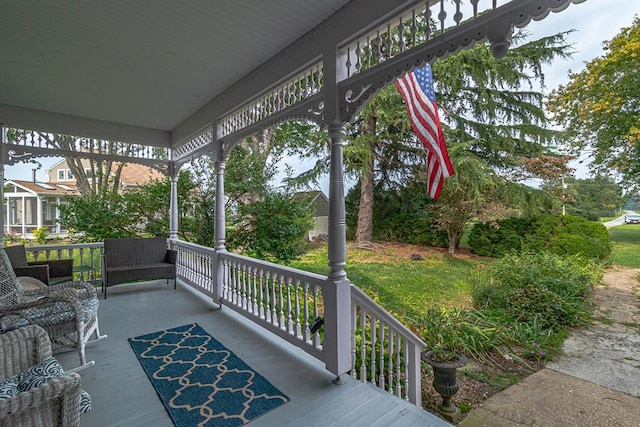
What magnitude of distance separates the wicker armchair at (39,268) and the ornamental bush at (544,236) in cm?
923

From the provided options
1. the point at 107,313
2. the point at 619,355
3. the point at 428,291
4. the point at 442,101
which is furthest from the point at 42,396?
the point at 442,101

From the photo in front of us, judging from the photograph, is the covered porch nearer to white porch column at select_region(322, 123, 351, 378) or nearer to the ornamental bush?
white porch column at select_region(322, 123, 351, 378)

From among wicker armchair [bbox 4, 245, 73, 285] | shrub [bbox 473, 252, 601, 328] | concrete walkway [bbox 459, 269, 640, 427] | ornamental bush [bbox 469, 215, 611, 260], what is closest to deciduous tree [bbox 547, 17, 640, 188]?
ornamental bush [bbox 469, 215, 611, 260]

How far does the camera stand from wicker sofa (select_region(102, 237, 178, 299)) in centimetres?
475

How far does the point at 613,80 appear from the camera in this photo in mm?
6316

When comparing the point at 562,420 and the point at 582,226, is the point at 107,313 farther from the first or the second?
the point at 582,226

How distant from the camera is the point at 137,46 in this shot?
295 cm

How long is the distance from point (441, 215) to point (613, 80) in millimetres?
4775

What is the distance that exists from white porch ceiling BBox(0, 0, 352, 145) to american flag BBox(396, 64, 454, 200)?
807 mm

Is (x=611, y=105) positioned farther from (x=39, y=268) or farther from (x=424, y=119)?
(x=39, y=268)


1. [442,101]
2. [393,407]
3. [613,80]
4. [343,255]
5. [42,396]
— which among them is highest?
[442,101]

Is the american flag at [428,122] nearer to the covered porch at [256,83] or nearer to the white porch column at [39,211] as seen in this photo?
the covered porch at [256,83]

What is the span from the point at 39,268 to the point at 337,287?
12.6 feet

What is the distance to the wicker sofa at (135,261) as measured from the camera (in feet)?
15.6
